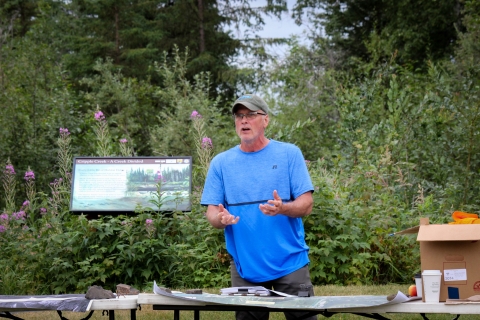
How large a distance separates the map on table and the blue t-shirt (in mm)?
359

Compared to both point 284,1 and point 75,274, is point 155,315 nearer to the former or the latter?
point 75,274

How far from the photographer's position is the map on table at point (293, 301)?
359cm

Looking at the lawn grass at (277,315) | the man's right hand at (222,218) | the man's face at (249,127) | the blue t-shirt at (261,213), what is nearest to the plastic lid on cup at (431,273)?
the blue t-shirt at (261,213)

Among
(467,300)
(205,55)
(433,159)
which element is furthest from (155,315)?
(205,55)

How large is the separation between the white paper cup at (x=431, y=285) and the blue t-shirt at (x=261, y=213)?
83 cm

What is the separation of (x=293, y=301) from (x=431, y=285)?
659 millimetres

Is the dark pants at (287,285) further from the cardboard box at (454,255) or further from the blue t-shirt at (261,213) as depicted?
the cardboard box at (454,255)

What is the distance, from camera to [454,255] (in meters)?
3.69

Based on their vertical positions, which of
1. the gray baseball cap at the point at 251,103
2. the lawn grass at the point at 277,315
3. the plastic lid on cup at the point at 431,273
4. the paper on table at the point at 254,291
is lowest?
the lawn grass at the point at 277,315

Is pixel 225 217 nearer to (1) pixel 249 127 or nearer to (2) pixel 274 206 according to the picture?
(2) pixel 274 206

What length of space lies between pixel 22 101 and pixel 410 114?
6.64 metres

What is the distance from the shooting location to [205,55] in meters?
27.0

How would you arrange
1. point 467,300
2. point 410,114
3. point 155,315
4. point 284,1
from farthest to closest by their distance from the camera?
point 284,1 < point 410,114 < point 155,315 < point 467,300

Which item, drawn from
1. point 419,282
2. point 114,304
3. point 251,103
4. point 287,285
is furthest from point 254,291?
point 251,103
